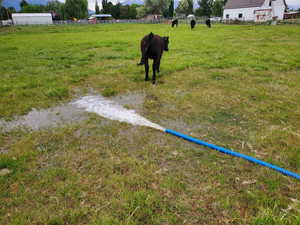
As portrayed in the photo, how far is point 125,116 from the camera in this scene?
160 inches

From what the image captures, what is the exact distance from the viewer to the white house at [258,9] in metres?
49.4

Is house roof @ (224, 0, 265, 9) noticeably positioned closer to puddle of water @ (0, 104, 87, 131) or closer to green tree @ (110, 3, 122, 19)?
green tree @ (110, 3, 122, 19)

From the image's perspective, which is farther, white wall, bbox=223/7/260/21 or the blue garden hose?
white wall, bbox=223/7/260/21

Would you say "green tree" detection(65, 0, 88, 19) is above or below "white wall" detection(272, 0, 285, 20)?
above

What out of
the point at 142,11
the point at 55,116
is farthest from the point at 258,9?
the point at 55,116

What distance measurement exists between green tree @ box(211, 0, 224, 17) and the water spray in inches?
3736

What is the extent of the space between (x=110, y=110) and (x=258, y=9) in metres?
64.8

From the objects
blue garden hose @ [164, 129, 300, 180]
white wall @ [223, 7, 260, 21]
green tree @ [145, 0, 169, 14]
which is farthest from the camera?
green tree @ [145, 0, 169, 14]

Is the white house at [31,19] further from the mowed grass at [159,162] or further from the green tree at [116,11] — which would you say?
the mowed grass at [159,162]

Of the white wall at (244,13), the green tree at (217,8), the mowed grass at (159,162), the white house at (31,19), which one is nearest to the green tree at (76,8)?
the white house at (31,19)

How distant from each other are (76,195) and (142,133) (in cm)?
158

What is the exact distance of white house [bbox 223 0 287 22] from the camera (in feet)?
162

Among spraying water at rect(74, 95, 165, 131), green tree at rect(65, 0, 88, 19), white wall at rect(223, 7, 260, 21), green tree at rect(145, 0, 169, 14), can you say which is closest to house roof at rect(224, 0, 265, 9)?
white wall at rect(223, 7, 260, 21)

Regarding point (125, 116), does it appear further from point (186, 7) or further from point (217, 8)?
point (186, 7)
